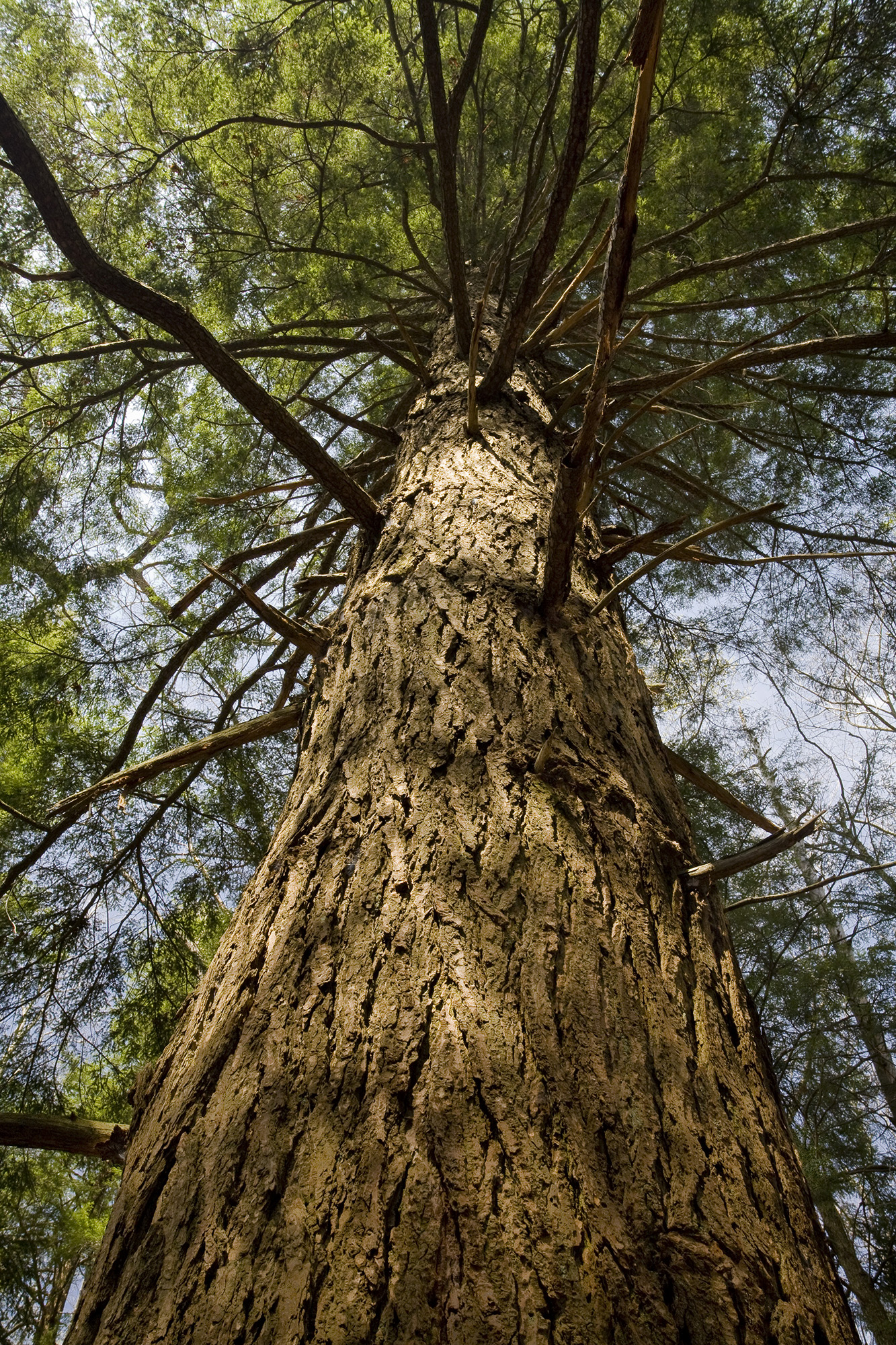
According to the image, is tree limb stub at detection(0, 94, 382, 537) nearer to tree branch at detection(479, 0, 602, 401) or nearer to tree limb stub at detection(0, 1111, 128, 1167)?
tree branch at detection(479, 0, 602, 401)

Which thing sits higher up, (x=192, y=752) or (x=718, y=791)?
(x=718, y=791)

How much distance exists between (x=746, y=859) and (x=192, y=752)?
1249mm

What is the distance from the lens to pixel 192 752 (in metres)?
1.88

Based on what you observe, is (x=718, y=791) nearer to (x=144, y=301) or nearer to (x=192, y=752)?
(x=192, y=752)

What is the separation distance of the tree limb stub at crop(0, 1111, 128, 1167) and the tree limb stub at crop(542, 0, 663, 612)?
3.83ft

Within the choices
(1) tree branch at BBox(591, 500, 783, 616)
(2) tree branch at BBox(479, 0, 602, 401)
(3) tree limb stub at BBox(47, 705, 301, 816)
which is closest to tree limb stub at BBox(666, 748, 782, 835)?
(1) tree branch at BBox(591, 500, 783, 616)

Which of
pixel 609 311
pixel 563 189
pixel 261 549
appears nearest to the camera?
pixel 609 311

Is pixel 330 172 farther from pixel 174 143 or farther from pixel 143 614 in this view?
pixel 143 614

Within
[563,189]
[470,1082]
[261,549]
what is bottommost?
[470,1082]

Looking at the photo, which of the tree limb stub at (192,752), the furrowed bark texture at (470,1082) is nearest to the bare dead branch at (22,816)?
the tree limb stub at (192,752)

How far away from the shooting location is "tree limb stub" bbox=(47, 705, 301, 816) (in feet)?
6.07

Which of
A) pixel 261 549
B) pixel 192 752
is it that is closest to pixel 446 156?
pixel 261 549

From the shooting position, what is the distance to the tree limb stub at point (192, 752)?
1.85 m

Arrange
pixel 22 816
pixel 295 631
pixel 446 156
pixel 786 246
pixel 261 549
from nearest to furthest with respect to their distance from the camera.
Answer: pixel 295 631 < pixel 22 816 < pixel 446 156 < pixel 261 549 < pixel 786 246
